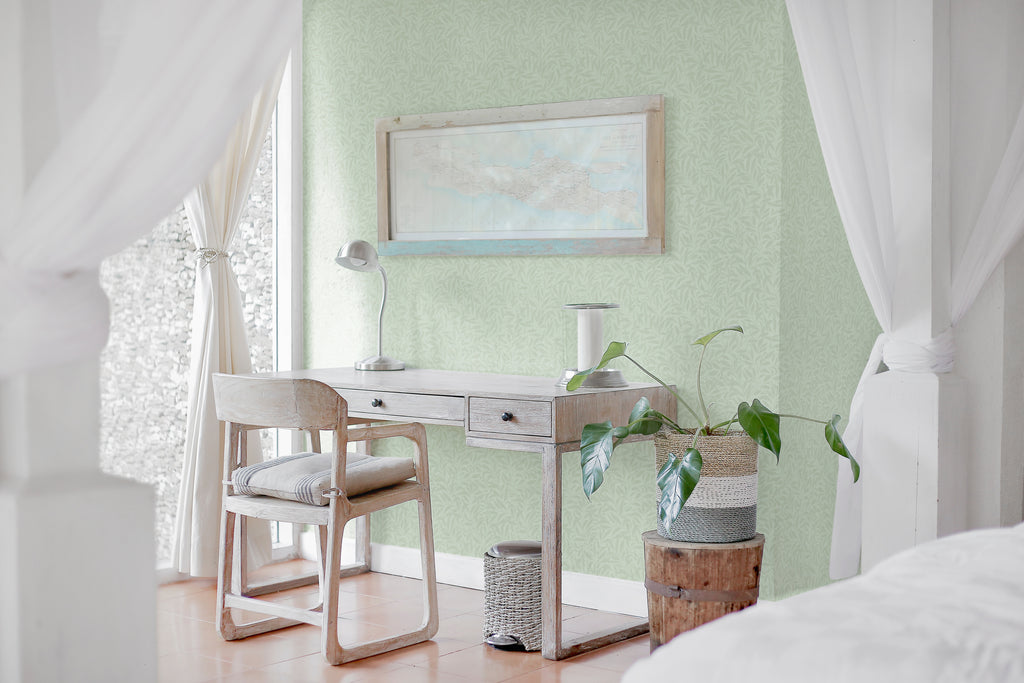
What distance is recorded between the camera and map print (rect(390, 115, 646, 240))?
377 centimetres

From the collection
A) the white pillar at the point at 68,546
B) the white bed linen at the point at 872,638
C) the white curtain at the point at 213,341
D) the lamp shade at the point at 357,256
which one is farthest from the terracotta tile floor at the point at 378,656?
the white bed linen at the point at 872,638

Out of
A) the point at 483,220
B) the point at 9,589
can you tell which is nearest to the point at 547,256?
the point at 483,220

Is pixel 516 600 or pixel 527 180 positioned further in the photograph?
pixel 527 180

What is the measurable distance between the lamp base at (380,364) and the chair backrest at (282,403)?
2.87 feet

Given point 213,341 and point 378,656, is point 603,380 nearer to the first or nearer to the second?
point 378,656

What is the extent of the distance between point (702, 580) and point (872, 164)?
1.17 m

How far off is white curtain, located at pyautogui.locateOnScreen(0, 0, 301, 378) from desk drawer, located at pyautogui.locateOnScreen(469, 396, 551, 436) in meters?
1.81

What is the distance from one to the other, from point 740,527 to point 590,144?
4.42 ft

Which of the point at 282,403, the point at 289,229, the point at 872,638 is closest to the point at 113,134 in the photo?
the point at 872,638

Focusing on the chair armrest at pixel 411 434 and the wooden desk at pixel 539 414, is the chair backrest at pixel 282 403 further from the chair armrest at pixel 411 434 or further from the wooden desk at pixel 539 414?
the wooden desk at pixel 539 414

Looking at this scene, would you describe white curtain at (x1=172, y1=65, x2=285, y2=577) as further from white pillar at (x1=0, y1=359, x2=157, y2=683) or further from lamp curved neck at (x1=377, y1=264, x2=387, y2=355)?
white pillar at (x1=0, y1=359, x2=157, y2=683)

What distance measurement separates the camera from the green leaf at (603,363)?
3275 mm

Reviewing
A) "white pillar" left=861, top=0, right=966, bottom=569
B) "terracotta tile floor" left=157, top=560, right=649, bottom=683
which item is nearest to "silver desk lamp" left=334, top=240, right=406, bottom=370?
"terracotta tile floor" left=157, top=560, right=649, bottom=683

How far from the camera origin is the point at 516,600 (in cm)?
344
